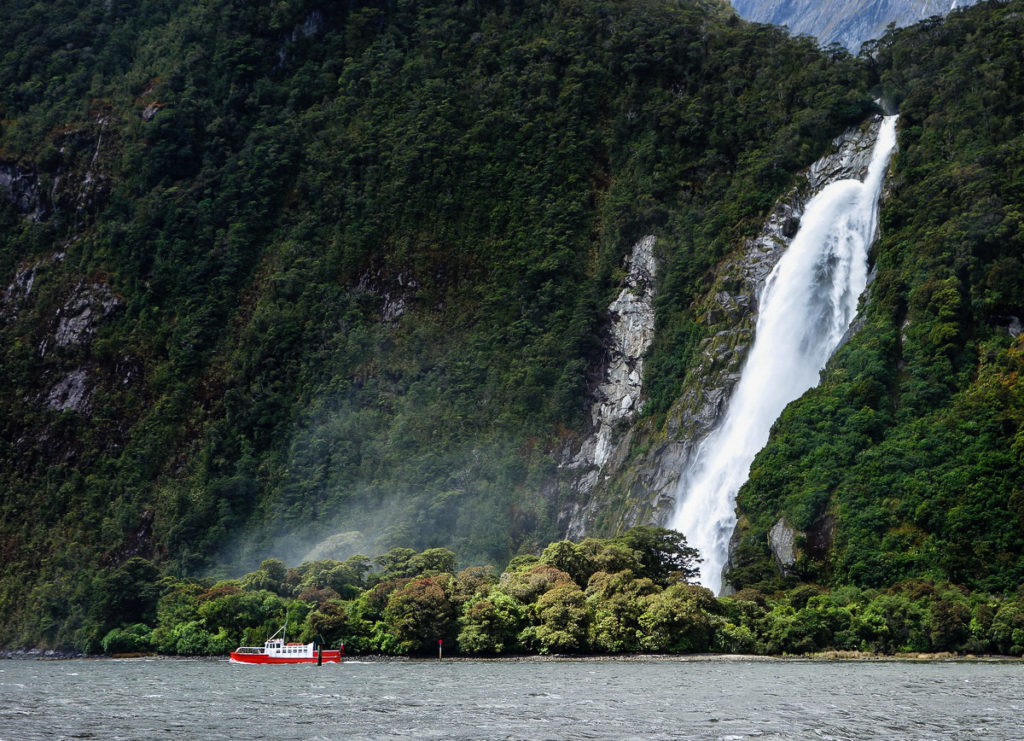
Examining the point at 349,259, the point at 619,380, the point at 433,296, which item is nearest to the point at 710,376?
the point at 619,380

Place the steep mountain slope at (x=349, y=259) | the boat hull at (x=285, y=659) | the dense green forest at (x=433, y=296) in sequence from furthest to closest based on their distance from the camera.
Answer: the steep mountain slope at (x=349, y=259) < the dense green forest at (x=433, y=296) < the boat hull at (x=285, y=659)

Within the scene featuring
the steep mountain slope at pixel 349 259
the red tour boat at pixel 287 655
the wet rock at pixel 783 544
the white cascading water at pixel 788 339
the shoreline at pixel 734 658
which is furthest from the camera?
the steep mountain slope at pixel 349 259

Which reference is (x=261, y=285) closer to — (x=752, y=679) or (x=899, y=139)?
(x=899, y=139)

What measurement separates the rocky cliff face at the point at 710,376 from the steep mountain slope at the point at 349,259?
4.41 metres

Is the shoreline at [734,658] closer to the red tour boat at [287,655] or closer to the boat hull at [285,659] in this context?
the boat hull at [285,659]

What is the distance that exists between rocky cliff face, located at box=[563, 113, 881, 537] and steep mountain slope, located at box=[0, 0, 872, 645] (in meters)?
4.41

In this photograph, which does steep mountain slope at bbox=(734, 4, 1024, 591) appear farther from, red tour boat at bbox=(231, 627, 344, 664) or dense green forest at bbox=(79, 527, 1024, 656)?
red tour boat at bbox=(231, 627, 344, 664)

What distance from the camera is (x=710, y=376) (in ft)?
390

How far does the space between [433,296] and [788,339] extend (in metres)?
54.4

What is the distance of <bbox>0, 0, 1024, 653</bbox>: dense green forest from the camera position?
96188 mm

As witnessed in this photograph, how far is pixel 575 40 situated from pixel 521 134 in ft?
51.9

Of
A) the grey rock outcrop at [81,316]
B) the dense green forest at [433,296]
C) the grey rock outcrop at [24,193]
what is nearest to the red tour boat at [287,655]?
the dense green forest at [433,296]

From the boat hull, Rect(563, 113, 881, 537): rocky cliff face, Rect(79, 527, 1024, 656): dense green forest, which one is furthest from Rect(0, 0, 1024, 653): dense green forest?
Rect(563, 113, 881, 537): rocky cliff face

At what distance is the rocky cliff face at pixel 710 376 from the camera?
4518 inches
